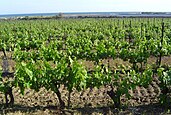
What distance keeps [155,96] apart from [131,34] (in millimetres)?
17192

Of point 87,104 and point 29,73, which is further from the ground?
point 29,73

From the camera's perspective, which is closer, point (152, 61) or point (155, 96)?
point (155, 96)

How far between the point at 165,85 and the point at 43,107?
164 inches

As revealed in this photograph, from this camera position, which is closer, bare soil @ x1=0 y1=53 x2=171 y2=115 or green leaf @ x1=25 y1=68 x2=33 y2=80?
bare soil @ x1=0 y1=53 x2=171 y2=115

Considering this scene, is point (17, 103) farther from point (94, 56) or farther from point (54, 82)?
point (94, 56)

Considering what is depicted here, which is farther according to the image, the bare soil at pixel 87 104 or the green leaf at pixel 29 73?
the green leaf at pixel 29 73

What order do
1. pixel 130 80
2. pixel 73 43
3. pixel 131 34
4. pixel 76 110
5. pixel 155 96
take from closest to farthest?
1. pixel 76 110
2. pixel 130 80
3. pixel 155 96
4. pixel 73 43
5. pixel 131 34

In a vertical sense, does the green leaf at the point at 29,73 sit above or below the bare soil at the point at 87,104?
above

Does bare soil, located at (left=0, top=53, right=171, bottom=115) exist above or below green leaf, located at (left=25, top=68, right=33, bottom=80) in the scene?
below

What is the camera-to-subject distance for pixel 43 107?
10711 mm

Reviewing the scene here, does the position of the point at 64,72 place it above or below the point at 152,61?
above

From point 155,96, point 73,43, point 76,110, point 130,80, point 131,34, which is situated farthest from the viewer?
point 131,34

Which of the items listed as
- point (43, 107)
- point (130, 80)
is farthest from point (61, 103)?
point (130, 80)

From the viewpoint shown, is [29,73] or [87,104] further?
[87,104]
